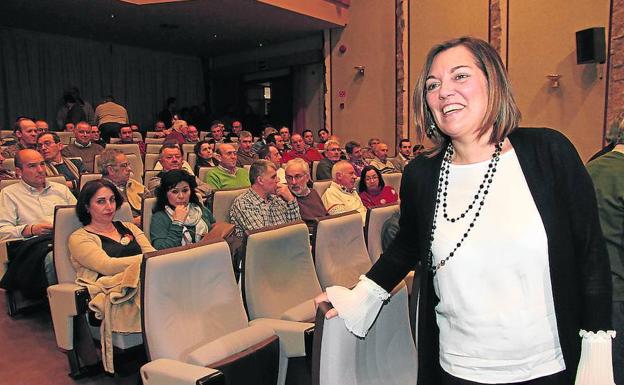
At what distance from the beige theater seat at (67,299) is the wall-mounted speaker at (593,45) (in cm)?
638

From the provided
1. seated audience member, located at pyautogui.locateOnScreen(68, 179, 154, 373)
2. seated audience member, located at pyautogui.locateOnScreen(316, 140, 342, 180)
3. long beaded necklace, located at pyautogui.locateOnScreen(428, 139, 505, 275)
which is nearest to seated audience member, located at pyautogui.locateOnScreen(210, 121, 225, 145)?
seated audience member, located at pyautogui.locateOnScreen(316, 140, 342, 180)

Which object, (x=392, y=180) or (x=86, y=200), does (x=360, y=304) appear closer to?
(x=86, y=200)

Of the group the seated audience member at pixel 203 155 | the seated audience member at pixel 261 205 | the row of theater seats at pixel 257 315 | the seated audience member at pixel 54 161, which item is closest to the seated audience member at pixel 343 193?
the seated audience member at pixel 261 205

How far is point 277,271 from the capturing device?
2312 millimetres

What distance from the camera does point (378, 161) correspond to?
677 cm

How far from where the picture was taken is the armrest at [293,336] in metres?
1.86

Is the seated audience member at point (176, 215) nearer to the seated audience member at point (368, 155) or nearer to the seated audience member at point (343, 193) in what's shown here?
the seated audience member at point (343, 193)

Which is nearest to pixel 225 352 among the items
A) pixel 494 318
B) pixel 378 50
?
pixel 494 318

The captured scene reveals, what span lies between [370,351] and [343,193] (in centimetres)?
278

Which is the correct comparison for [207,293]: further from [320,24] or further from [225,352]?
[320,24]

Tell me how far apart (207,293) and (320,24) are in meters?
8.45

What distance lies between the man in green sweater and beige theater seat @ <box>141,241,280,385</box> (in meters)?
1.11

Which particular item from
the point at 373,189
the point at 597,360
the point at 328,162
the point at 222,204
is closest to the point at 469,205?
the point at 597,360

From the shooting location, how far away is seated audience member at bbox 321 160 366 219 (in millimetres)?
4094
